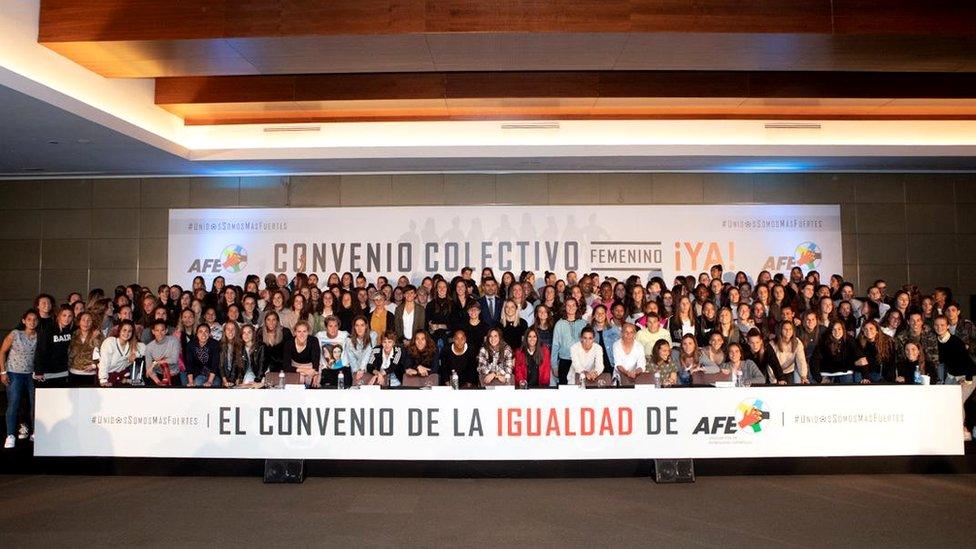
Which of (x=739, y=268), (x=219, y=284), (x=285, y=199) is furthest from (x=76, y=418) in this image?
(x=739, y=268)

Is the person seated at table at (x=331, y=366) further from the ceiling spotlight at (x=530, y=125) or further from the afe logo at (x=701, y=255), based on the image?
the afe logo at (x=701, y=255)

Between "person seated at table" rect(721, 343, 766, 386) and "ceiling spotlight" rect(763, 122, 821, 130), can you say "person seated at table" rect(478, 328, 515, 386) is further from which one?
"ceiling spotlight" rect(763, 122, 821, 130)

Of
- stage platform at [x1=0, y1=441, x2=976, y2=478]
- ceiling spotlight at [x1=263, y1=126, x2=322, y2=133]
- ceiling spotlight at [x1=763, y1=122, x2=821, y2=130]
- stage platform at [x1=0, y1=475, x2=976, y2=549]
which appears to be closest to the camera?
stage platform at [x1=0, y1=475, x2=976, y2=549]

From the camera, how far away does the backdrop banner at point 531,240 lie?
1140 centimetres

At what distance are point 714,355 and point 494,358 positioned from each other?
2.27 meters

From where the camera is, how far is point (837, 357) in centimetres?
759

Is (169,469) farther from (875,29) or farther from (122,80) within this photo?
(875,29)

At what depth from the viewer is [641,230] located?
11.5 meters

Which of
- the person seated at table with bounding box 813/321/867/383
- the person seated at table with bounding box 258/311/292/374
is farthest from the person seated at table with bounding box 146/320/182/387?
the person seated at table with bounding box 813/321/867/383

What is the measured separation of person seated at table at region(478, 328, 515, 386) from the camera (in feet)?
23.6

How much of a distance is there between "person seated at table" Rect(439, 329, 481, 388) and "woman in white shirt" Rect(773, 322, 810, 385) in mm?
3235

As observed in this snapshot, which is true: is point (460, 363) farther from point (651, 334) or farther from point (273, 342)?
point (651, 334)

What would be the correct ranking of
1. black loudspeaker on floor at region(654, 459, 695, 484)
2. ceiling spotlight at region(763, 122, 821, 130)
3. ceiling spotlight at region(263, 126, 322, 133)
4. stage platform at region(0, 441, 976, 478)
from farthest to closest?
ceiling spotlight at region(263, 126, 322, 133) < ceiling spotlight at region(763, 122, 821, 130) < stage platform at region(0, 441, 976, 478) < black loudspeaker on floor at region(654, 459, 695, 484)

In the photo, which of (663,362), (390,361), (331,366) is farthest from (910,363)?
(331,366)
